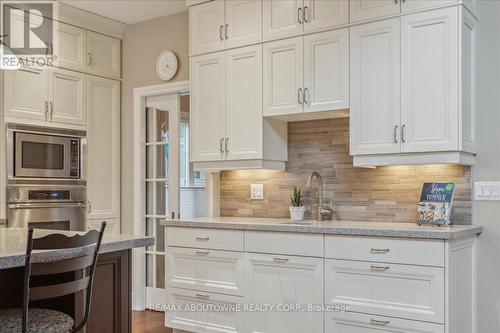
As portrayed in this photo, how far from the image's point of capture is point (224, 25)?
4.06 meters

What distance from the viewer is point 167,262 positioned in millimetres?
3951

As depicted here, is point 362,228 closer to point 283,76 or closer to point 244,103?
point 283,76

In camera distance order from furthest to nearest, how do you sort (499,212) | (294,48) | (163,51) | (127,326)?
(163,51), (294,48), (499,212), (127,326)

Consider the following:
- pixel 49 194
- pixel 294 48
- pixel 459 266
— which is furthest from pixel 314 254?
pixel 49 194

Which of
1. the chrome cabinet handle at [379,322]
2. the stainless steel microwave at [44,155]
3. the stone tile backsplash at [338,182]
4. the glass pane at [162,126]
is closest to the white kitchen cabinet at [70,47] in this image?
the stainless steel microwave at [44,155]

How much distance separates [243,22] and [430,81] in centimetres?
151

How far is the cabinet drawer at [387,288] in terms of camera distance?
2.87 meters

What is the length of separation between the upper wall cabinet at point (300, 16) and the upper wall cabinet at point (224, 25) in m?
0.10

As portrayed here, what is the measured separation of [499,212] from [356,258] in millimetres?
955

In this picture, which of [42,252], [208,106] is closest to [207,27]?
[208,106]

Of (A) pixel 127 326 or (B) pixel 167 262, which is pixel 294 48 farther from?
(A) pixel 127 326

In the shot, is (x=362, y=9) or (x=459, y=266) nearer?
(x=459, y=266)

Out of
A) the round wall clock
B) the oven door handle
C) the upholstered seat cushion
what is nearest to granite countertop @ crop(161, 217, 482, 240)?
the oven door handle

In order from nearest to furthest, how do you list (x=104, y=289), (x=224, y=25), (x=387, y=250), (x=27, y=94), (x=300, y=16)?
1. (x=104, y=289)
2. (x=387, y=250)
3. (x=300, y=16)
4. (x=224, y=25)
5. (x=27, y=94)
